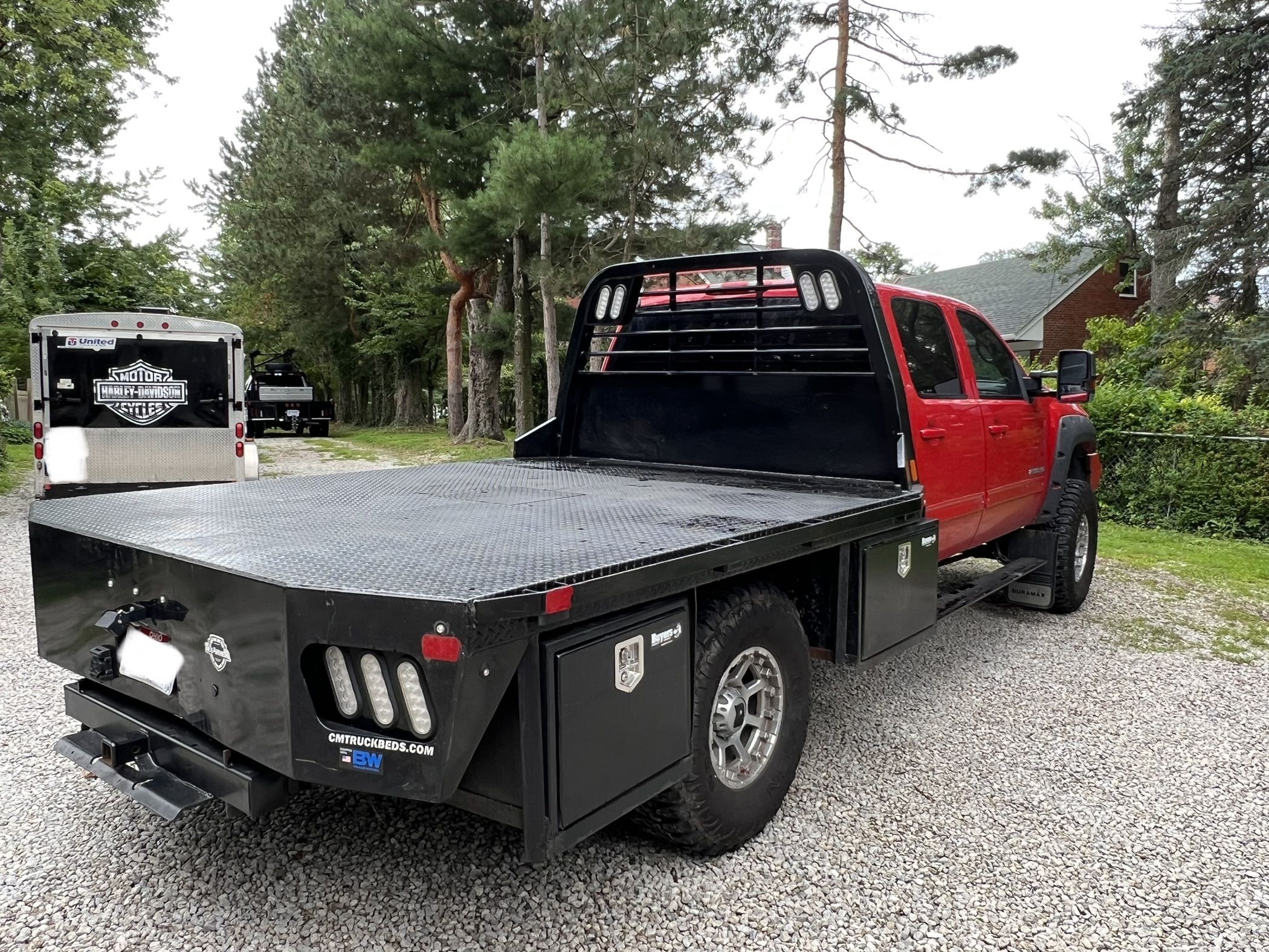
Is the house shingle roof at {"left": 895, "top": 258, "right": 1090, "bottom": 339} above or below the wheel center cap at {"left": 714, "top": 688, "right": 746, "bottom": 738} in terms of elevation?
above

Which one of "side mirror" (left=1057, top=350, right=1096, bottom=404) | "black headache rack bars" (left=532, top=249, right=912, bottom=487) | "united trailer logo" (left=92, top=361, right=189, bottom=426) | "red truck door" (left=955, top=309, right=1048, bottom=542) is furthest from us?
"united trailer logo" (left=92, top=361, right=189, bottom=426)

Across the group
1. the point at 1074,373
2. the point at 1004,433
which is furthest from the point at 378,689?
the point at 1074,373

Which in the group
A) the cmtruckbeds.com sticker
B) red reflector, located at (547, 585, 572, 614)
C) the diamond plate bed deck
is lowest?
the cmtruckbeds.com sticker

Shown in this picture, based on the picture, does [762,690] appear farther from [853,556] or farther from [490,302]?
[490,302]

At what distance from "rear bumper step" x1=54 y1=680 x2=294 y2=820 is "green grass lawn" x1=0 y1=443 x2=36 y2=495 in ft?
31.6

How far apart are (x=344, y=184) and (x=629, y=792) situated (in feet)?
76.6

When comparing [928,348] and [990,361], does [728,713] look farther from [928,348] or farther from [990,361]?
[990,361]

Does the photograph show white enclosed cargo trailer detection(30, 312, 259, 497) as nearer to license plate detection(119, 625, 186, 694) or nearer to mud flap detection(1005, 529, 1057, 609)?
license plate detection(119, 625, 186, 694)

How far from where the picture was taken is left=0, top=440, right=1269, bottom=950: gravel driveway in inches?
99.2

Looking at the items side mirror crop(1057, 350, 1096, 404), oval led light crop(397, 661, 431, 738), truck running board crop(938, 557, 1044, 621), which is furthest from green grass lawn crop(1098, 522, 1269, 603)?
oval led light crop(397, 661, 431, 738)

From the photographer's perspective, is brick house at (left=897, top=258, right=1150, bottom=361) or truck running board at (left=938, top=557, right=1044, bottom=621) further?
brick house at (left=897, top=258, right=1150, bottom=361)

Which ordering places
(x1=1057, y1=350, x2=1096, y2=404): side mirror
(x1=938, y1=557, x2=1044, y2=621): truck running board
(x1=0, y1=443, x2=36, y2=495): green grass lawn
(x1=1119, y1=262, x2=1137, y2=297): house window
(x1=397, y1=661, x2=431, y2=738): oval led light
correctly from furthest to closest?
(x1=1119, y1=262, x2=1137, y2=297): house window, (x1=0, y1=443, x2=36, y2=495): green grass lawn, (x1=1057, y1=350, x2=1096, y2=404): side mirror, (x1=938, y1=557, x2=1044, y2=621): truck running board, (x1=397, y1=661, x2=431, y2=738): oval led light

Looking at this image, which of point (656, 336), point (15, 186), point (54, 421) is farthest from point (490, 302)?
point (656, 336)

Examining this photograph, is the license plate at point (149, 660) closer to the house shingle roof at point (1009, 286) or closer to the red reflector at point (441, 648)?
the red reflector at point (441, 648)
